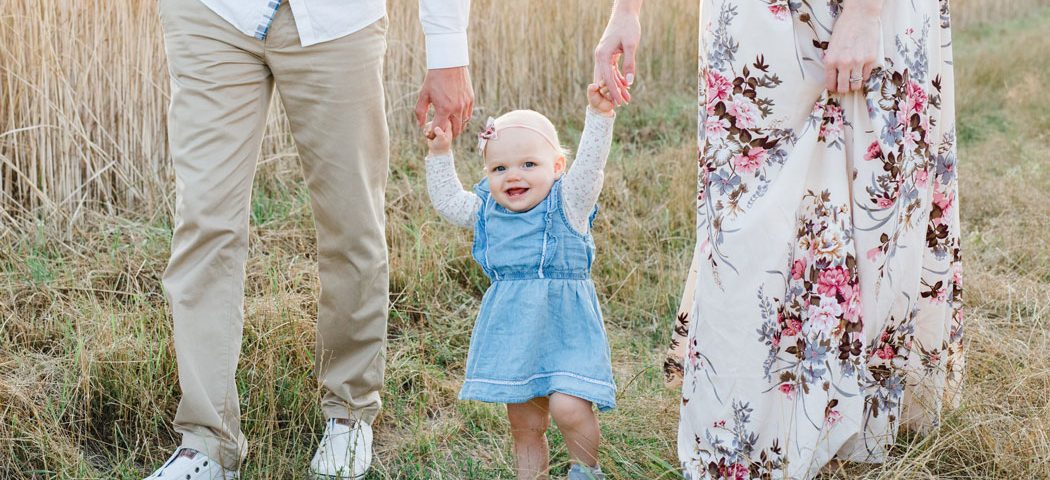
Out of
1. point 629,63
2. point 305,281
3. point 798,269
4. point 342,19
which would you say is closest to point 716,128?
point 629,63

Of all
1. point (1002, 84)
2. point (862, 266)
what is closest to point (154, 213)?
point (862, 266)

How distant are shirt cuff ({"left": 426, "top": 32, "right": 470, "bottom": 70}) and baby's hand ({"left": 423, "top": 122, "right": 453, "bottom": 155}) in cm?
13

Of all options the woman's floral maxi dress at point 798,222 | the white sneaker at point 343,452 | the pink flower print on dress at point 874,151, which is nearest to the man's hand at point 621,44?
A: the woman's floral maxi dress at point 798,222

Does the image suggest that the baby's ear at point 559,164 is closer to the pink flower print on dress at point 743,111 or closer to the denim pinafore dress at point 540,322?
the denim pinafore dress at point 540,322

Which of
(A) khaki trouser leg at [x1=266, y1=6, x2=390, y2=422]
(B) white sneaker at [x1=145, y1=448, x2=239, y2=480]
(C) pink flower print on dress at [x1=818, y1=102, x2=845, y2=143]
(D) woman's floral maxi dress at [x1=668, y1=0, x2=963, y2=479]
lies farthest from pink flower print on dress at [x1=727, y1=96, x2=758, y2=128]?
(B) white sneaker at [x1=145, y1=448, x2=239, y2=480]

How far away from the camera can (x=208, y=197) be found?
6.84 ft

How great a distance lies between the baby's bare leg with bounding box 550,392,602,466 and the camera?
206 cm

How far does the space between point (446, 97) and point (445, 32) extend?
13cm

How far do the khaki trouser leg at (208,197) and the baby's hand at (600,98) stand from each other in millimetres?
687

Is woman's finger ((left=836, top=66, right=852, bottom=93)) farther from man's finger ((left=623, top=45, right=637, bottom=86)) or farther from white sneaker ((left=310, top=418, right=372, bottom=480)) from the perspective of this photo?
white sneaker ((left=310, top=418, right=372, bottom=480))

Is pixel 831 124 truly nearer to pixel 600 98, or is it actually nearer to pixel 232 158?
pixel 600 98

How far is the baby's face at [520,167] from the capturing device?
2.07 metres

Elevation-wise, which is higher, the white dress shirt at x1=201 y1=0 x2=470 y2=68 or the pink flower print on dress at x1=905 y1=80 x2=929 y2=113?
the white dress shirt at x1=201 y1=0 x2=470 y2=68

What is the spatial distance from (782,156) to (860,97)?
7.1 inches
